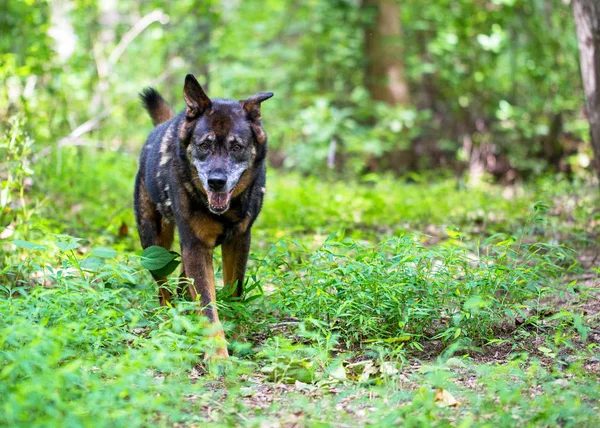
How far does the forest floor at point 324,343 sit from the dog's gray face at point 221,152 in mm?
716

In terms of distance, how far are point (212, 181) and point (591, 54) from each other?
4637 mm

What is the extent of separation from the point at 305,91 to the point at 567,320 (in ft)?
33.5

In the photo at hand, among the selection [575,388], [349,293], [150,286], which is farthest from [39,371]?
[575,388]

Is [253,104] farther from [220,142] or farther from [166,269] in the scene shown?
[166,269]

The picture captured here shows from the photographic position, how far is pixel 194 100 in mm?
4777

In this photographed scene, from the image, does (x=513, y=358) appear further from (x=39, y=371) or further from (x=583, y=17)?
(x=583, y=17)

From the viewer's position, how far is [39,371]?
3162mm

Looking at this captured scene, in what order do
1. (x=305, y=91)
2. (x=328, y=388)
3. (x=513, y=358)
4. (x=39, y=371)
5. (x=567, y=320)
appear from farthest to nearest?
1. (x=305, y=91)
2. (x=567, y=320)
3. (x=513, y=358)
4. (x=328, y=388)
5. (x=39, y=371)

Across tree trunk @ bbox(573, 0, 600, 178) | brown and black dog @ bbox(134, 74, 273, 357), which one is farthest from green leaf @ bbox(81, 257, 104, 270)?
tree trunk @ bbox(573, 0, 600, 178)

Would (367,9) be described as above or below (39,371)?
above

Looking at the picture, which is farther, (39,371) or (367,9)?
(367,9)

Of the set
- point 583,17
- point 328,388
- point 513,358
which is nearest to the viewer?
point 328,388

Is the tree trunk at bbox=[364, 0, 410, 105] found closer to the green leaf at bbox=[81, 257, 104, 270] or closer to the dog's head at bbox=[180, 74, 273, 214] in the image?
the dog's head at bbox=[180, 74, 273, 214]

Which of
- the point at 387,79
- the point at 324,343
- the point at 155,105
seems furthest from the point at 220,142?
the point at 387,79
